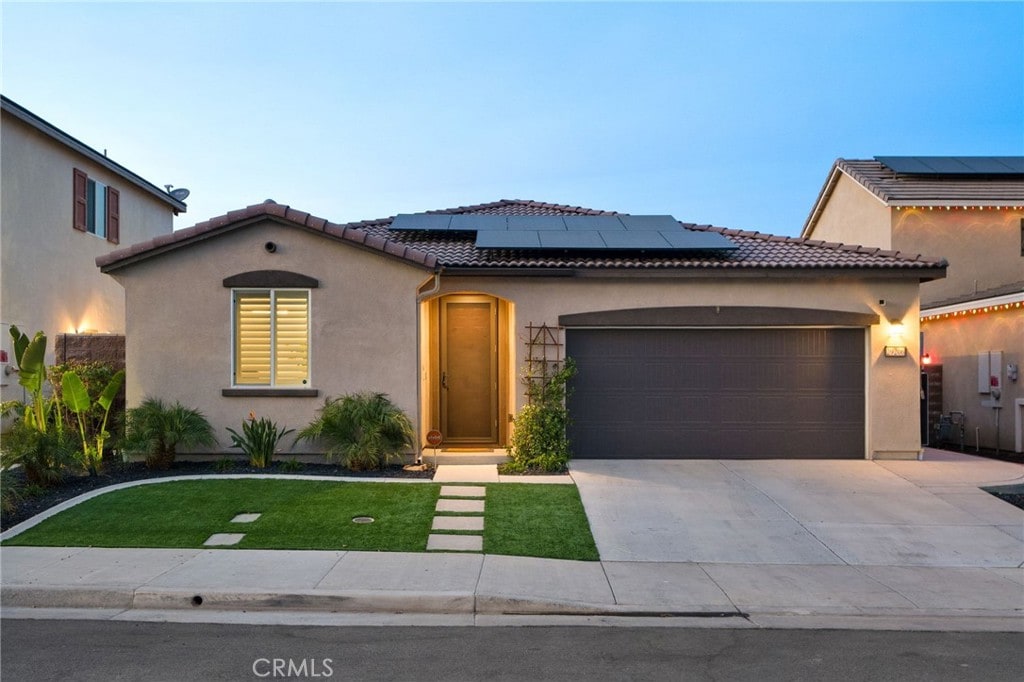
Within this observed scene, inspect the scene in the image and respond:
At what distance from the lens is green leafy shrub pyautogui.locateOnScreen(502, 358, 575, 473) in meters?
11.0

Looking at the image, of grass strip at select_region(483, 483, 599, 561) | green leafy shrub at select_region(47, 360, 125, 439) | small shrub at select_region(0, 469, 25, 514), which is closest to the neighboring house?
grass strip at select_region(483, 483, 599, 561)

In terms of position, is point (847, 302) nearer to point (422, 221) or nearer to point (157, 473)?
point (422, 221)

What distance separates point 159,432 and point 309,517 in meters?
3.90

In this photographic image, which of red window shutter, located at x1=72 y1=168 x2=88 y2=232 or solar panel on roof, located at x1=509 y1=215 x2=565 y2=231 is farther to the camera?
red window shutter, located at x1=72 y1=168 x2=88 y2=232

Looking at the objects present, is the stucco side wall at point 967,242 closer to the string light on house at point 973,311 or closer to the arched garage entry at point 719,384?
the string light on house at point 973,311

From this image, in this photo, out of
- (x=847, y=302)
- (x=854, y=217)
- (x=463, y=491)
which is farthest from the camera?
(x=854, y=217)

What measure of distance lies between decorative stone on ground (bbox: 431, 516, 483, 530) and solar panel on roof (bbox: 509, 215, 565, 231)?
710 centimetres

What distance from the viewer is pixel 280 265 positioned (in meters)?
11.2

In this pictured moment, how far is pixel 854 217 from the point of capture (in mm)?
19719

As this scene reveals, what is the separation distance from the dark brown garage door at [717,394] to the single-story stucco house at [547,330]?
25 millimetres

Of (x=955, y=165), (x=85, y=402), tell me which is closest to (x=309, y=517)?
(x=85, y=402)

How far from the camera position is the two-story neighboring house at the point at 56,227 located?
1493 centimetres

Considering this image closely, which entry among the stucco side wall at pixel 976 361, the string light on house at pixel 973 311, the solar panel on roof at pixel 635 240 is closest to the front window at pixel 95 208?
the solar panel on roof at pixel 635 240

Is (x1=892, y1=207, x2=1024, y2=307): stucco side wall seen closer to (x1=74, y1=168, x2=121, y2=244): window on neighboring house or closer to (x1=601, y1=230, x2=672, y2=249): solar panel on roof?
(x1=601, y1=230, x2=672, y2=249): solar panel on roof
